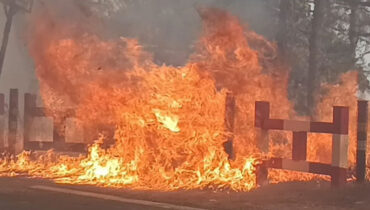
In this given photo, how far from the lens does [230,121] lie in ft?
32.1

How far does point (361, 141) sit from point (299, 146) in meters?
0.94

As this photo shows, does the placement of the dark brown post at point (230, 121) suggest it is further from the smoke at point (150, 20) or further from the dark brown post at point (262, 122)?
the smoke at point (150, 20)

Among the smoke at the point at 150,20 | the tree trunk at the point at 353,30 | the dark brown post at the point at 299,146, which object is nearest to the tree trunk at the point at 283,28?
the smoke at the point at 150,20

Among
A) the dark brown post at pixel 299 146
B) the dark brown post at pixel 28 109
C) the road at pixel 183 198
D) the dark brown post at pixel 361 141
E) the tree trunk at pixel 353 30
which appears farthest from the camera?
the tree trunk at pixel 353 30

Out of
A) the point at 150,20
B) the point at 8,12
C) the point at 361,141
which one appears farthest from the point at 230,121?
the point at 8,12

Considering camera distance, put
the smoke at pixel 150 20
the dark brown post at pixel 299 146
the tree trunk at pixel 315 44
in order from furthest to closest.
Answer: the tree trunk at pixel 315 44, the smoke at pixel 150 20, the dark brown post at pixel 299 146

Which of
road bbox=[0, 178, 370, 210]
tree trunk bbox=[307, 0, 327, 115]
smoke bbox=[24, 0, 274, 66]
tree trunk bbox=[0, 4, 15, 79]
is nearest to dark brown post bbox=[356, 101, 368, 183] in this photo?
road bbox=[0, 178, 370, 210]

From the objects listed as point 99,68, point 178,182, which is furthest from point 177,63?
point 178,182

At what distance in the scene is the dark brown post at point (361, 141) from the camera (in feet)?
30.2

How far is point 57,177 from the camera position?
33.8 feet

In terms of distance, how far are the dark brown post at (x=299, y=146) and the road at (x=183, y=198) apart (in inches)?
16.5

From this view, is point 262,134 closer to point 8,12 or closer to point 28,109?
point 28,109

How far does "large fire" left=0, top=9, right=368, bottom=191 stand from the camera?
9664 mm

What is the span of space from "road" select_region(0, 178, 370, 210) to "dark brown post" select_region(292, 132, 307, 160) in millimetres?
418
